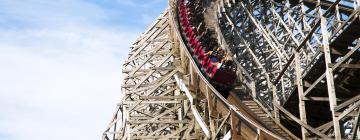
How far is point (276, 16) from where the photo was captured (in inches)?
806

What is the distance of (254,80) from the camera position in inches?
737

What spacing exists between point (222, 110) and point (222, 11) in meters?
8.98

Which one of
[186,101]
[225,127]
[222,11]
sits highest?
[222,11]

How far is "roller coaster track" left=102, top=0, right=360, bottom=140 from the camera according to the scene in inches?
503

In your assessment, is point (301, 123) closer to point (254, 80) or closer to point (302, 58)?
point (254, 80)

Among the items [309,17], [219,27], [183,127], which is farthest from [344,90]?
[219,27]

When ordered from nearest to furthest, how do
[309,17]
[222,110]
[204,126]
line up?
[222,110] < [204,126] < [309,17]

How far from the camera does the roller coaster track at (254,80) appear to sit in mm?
12773

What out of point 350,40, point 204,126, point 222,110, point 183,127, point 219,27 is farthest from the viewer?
point 219,27

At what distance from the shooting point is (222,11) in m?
22.5

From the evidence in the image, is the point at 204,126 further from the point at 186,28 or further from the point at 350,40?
the point at 186,28

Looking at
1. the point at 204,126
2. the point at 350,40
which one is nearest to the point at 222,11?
the point at 204,126

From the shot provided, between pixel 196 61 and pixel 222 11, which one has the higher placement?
pixel 222 11

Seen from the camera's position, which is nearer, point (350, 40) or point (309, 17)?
point (350, 40)
